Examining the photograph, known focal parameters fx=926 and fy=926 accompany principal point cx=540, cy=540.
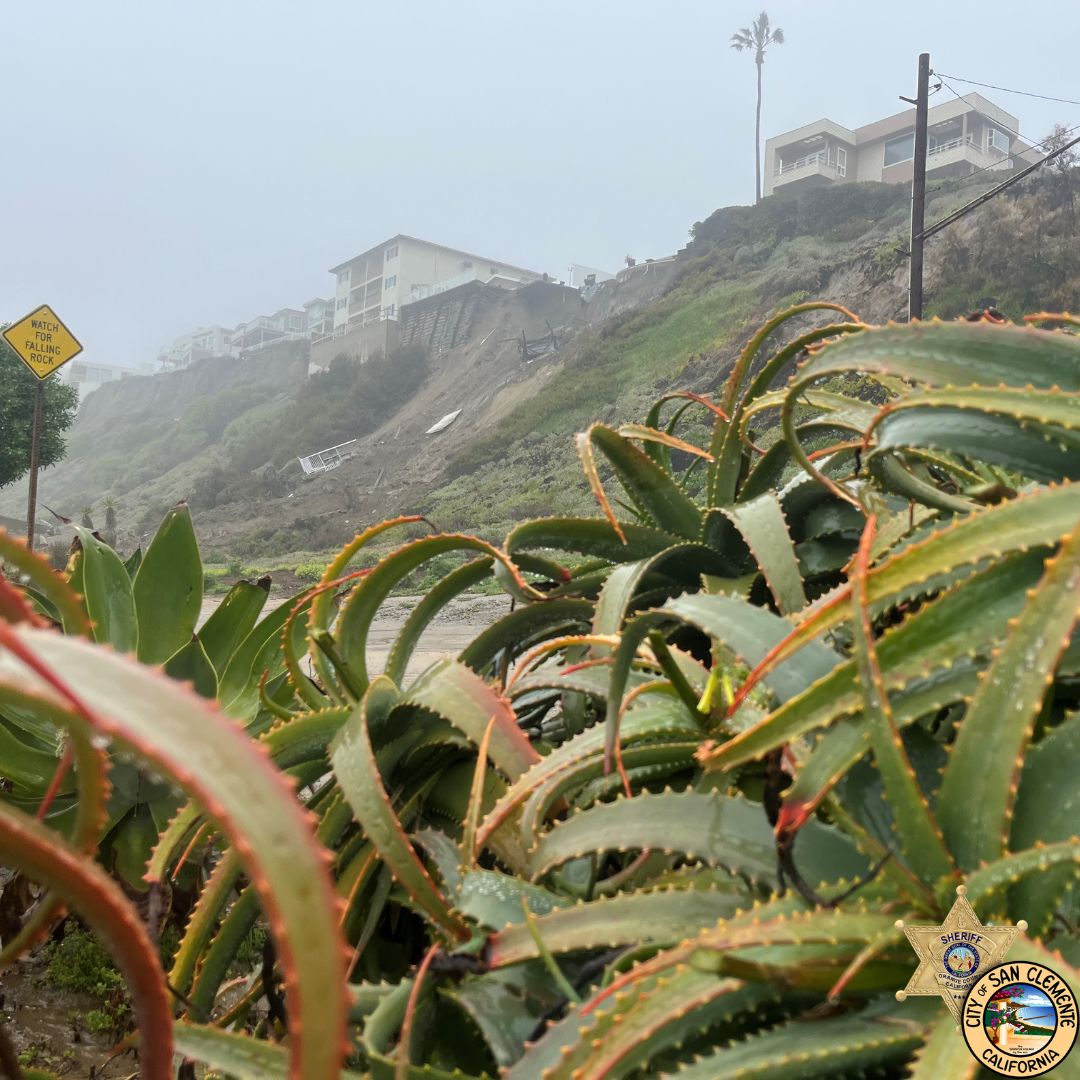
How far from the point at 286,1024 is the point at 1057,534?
883mm

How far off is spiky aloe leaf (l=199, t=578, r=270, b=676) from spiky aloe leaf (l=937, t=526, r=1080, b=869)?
6.06 feet

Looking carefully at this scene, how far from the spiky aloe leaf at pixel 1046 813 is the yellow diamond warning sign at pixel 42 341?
346 inches

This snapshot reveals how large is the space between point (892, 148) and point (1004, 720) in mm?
61692

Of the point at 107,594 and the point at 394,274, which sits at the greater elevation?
the point at 394,274

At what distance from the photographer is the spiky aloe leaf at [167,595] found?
2.22 m

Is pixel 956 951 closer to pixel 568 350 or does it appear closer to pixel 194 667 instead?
pixel 194 667

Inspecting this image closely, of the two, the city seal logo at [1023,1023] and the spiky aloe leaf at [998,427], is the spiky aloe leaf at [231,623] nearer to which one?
the spiky aloe leaf at [998,427]

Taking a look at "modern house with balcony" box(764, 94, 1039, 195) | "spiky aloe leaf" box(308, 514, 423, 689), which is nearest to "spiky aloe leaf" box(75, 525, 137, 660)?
"spiky aloe leaf" box(308, 514, 423, 689)

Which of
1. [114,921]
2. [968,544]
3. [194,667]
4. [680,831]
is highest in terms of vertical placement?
[968,544]

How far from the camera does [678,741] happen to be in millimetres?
879

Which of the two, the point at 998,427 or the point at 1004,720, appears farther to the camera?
the point at 998,427

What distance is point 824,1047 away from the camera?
0.56 metres

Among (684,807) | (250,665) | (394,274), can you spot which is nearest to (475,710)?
(684,807)

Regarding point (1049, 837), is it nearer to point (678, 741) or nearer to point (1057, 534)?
point (1057, 534)
